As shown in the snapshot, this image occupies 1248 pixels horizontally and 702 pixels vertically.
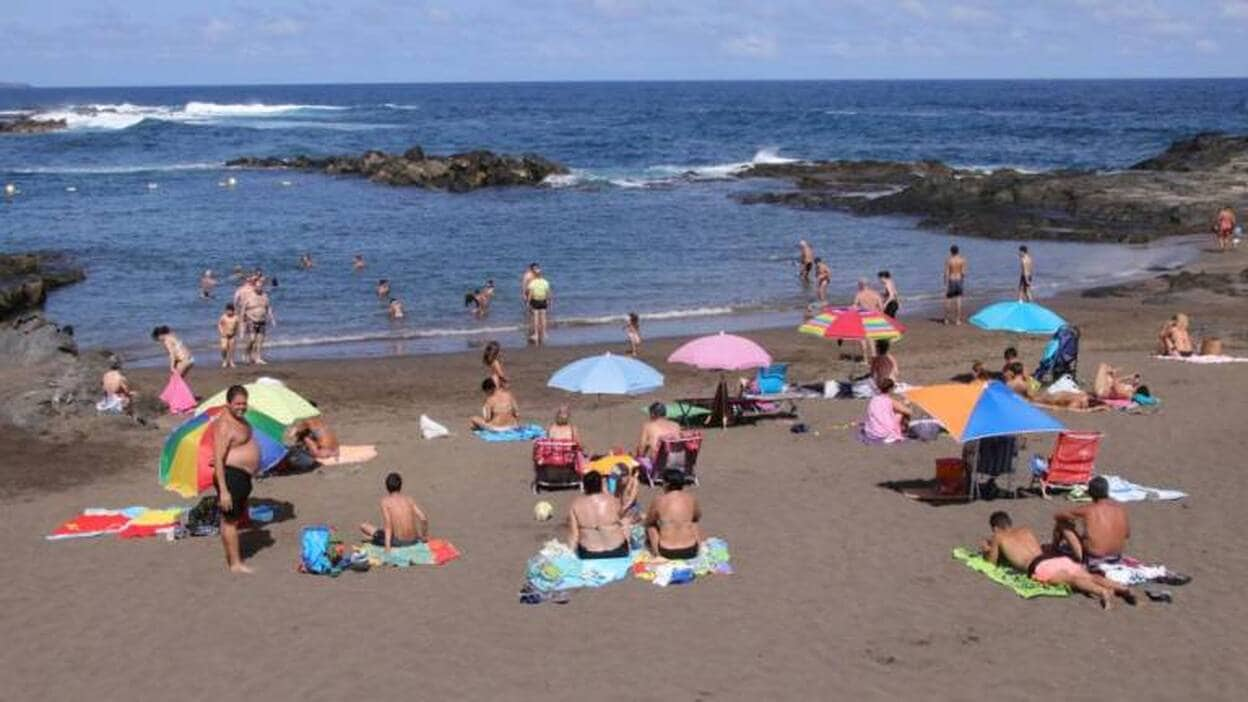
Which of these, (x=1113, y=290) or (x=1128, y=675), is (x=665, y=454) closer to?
(x=1128, y=675)

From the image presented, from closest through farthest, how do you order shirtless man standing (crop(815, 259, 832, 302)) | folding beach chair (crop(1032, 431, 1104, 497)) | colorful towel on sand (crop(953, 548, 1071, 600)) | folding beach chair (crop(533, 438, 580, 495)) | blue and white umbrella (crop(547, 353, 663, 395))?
colorful towel on sand (crop(953, 548, 1071, 600))
folding beach chair (crop(1032, 431, 1104, 497))
folding beach chair (crop(533, 438, 580, 495))
blue and white umbrella (crop(547, 353, 663, 395))
shirtless man standing (crop(815, 259, 832, 302))

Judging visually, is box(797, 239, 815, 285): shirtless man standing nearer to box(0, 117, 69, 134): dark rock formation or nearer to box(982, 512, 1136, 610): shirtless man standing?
box(982, 512, 1136, 610): shirtless man standing

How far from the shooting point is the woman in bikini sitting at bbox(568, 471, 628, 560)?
1053 centimetres

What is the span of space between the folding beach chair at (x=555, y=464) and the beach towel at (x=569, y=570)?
2091 millimetres

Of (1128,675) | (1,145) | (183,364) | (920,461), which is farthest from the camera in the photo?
(1,145)

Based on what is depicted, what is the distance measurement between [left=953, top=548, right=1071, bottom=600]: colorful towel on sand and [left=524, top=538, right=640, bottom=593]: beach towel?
2697 mm

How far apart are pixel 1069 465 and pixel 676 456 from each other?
3784 mm

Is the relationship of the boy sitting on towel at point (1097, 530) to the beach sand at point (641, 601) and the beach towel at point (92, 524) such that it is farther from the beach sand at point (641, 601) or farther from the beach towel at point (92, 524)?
the beach towel at point (92, 524)

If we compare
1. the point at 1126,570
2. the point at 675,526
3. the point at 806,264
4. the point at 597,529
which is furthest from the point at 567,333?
the point at 1126,570

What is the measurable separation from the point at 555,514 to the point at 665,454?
1413mm

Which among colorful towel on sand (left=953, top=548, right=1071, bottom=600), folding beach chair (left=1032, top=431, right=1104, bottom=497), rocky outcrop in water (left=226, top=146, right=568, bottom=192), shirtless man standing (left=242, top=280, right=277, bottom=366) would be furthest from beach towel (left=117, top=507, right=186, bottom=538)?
rocky outcrop in water (left=226, top=146, right=568, bottom=192)

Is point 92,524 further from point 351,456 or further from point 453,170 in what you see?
point 453,170

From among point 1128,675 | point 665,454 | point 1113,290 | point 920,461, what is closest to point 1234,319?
point 1113,290

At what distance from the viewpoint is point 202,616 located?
377 inches
